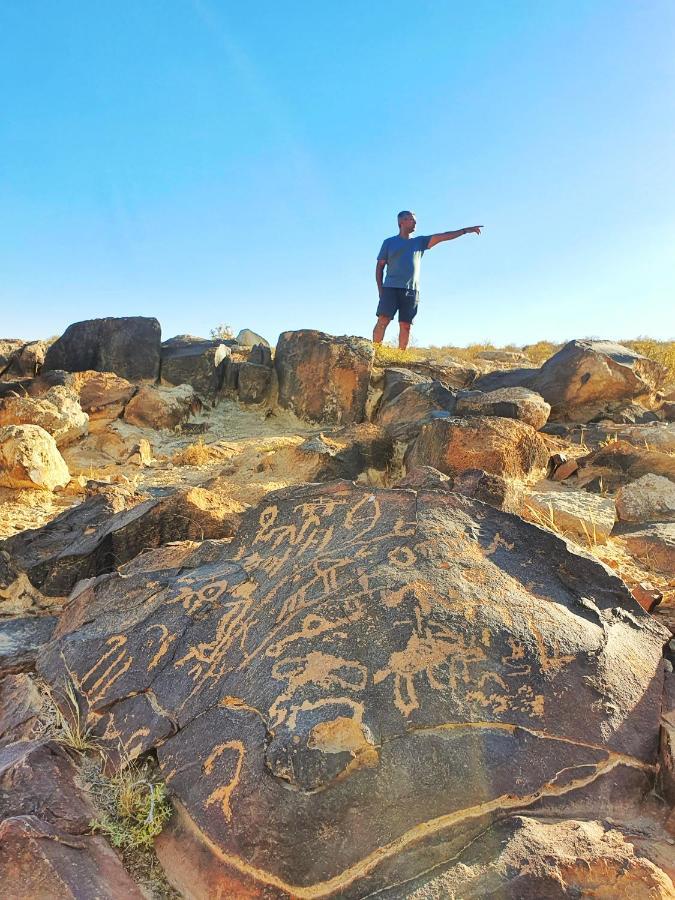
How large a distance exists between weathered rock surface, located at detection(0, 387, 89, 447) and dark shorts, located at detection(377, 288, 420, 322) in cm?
426

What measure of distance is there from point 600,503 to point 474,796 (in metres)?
3.26

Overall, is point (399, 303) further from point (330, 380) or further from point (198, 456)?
point (198, 456)

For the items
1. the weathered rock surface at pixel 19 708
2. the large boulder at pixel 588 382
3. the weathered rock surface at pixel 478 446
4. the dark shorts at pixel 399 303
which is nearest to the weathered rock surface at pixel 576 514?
the weathered rock surface at pixel 478 446

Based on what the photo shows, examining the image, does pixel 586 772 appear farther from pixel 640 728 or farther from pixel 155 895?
pixel 155 895

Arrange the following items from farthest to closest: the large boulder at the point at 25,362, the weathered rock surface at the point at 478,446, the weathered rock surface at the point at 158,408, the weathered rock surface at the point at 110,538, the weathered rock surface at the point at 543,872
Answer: the large boulder at the point at 25,362 < the weathered rock surface at the point at 158,408 < the weathered rock surface at the point at 478,446 < the weathered rock surface at the point at 110,538 < the weathered rock surface at the point at 543,872

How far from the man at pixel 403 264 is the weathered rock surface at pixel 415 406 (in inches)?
74.1

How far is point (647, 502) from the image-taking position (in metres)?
4.14

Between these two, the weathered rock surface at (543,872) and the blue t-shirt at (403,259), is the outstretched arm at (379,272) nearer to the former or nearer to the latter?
the blue t-shirt at (403,259)

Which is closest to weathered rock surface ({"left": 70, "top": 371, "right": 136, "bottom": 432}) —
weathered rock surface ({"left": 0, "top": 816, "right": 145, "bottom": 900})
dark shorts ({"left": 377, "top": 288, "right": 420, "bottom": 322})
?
dark shorts ({"left": 377, "top": 288, "right": 420, "bottom": 322})

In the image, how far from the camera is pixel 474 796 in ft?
4.75

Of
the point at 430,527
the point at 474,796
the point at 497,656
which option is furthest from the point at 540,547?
the point at 474,796

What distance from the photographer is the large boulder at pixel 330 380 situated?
7094mm

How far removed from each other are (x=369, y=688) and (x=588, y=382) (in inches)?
255

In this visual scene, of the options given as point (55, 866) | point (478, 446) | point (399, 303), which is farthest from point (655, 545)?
point (399, 303)
